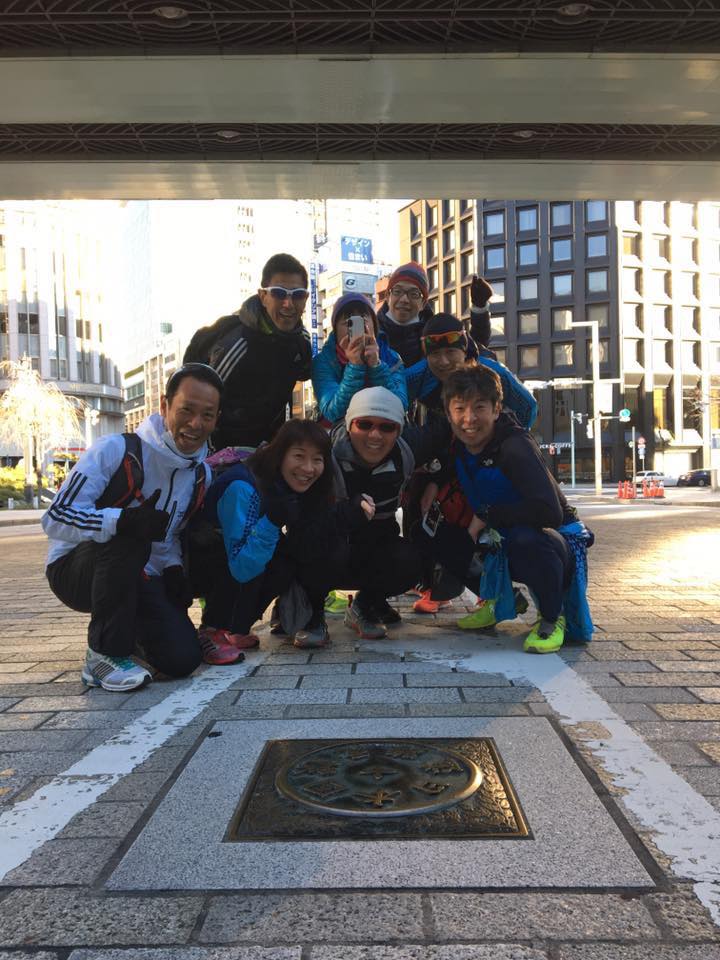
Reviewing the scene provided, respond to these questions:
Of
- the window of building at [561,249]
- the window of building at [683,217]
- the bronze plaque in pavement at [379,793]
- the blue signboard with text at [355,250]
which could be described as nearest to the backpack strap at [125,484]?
the bronze plaque in pavement at [379,793]

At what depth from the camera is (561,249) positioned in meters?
59.2

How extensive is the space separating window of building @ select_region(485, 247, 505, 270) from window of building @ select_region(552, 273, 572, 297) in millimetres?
→ 4342

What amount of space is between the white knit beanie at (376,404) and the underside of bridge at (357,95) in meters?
4.06

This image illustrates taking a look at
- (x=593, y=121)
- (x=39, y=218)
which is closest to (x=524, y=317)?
(x=39, y=218)

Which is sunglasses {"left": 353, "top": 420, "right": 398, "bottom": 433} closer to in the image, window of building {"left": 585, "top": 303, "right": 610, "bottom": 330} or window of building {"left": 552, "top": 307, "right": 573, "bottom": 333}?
window of building {"left": 585, "top": 303, "right": 610, "bottom": 330}

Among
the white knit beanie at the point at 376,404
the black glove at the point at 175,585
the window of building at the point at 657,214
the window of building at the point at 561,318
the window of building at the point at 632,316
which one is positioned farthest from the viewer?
the window of building at the point at 561,318

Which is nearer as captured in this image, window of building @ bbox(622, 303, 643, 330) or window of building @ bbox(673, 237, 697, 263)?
window of building @ bbox(622, 303, 643, 330)

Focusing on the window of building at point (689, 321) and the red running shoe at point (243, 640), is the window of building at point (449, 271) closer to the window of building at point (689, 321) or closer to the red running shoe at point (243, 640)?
the window of building at point (689, 321)

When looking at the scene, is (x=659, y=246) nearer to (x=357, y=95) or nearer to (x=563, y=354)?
(x=563, y=354)

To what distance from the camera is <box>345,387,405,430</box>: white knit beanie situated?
13.2 ft

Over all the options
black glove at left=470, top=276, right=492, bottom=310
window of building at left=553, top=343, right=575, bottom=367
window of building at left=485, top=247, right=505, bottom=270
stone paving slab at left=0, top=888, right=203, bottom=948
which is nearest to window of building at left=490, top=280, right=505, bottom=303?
window of building at left=485, top=247, right=505, bottom=270

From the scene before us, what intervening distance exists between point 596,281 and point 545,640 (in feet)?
192

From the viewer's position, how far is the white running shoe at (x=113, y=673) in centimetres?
344

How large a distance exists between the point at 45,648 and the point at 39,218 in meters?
67.5
